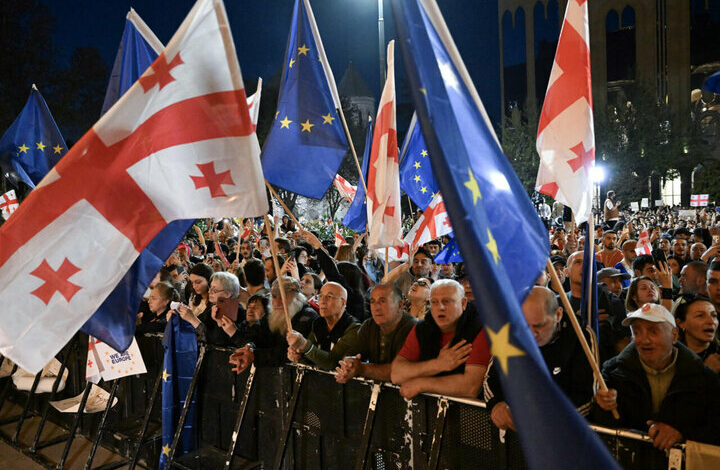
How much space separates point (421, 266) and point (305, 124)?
3807 millimetres

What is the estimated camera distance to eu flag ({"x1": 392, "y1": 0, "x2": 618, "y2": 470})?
1.91 metres

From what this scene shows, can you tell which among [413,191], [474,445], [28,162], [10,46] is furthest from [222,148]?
[10,46]

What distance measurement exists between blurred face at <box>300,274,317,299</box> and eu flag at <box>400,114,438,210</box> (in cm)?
184

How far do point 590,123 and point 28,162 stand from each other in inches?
312

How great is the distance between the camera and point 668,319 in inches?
144

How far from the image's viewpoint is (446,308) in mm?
4410

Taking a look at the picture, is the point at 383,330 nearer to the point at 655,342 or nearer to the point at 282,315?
the point at 282,315

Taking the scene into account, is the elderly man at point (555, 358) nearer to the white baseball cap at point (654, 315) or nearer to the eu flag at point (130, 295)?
the white baseball cap at point (654, 315)

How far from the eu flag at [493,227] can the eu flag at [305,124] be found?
3.74 metres

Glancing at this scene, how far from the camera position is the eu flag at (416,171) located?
27.7 feet

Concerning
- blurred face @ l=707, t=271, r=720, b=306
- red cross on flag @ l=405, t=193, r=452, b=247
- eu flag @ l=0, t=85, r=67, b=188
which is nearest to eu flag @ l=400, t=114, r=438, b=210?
red cross on flag @ l=405, t=193, r=452, b=247

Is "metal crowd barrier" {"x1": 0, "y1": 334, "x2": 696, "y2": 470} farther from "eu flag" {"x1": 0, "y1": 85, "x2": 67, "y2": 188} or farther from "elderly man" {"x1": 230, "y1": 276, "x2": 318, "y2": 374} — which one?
"eu flag" {"x1": 0, "y1": 85, "x2": 67, "y2": 188}

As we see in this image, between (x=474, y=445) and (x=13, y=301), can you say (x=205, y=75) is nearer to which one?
(x=13, y=301)

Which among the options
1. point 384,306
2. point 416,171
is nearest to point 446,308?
point 384,306
